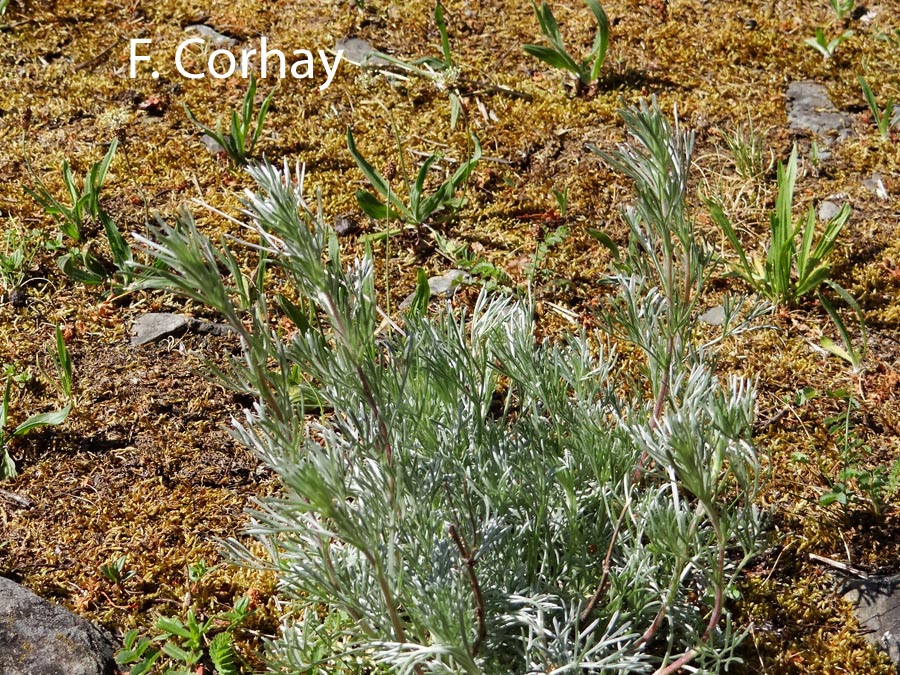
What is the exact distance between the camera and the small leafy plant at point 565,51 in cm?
430

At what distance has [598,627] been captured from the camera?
2443mm

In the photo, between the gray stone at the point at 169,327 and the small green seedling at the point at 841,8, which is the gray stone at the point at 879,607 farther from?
the small green seedling at the point at 841,8

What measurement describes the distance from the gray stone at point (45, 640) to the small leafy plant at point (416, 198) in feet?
5.89

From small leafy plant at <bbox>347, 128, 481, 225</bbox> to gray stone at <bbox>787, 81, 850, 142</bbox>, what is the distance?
4.93 feet

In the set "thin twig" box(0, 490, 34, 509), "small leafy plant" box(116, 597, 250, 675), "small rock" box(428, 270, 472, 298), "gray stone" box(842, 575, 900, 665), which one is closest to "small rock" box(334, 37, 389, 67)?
"small rock" box(428, 270, 472, 298)

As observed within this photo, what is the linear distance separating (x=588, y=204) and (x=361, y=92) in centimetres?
128

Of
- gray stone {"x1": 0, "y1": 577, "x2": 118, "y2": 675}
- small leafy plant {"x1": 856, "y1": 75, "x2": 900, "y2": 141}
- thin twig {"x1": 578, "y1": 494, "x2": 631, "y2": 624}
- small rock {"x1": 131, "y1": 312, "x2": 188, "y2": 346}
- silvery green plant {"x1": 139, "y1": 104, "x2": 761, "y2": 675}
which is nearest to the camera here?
silvery green plant {"x1": 139, "y1": 104, "x2": 761, "y2": 675}

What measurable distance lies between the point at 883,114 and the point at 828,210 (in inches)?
26.1

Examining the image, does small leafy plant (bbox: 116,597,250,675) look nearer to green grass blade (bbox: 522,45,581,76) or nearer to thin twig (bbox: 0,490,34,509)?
thin twig (bbox: 0,490,34,509)

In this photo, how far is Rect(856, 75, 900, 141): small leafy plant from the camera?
4145 millimetres

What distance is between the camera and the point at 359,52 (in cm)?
480

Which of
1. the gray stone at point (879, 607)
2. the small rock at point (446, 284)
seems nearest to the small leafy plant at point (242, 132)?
the small rock at point (446, 284)

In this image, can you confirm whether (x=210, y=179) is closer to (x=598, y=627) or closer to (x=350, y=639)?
(x=350, y=639)

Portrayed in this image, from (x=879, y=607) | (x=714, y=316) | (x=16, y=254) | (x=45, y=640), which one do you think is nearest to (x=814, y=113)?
(x=714, y=316)
